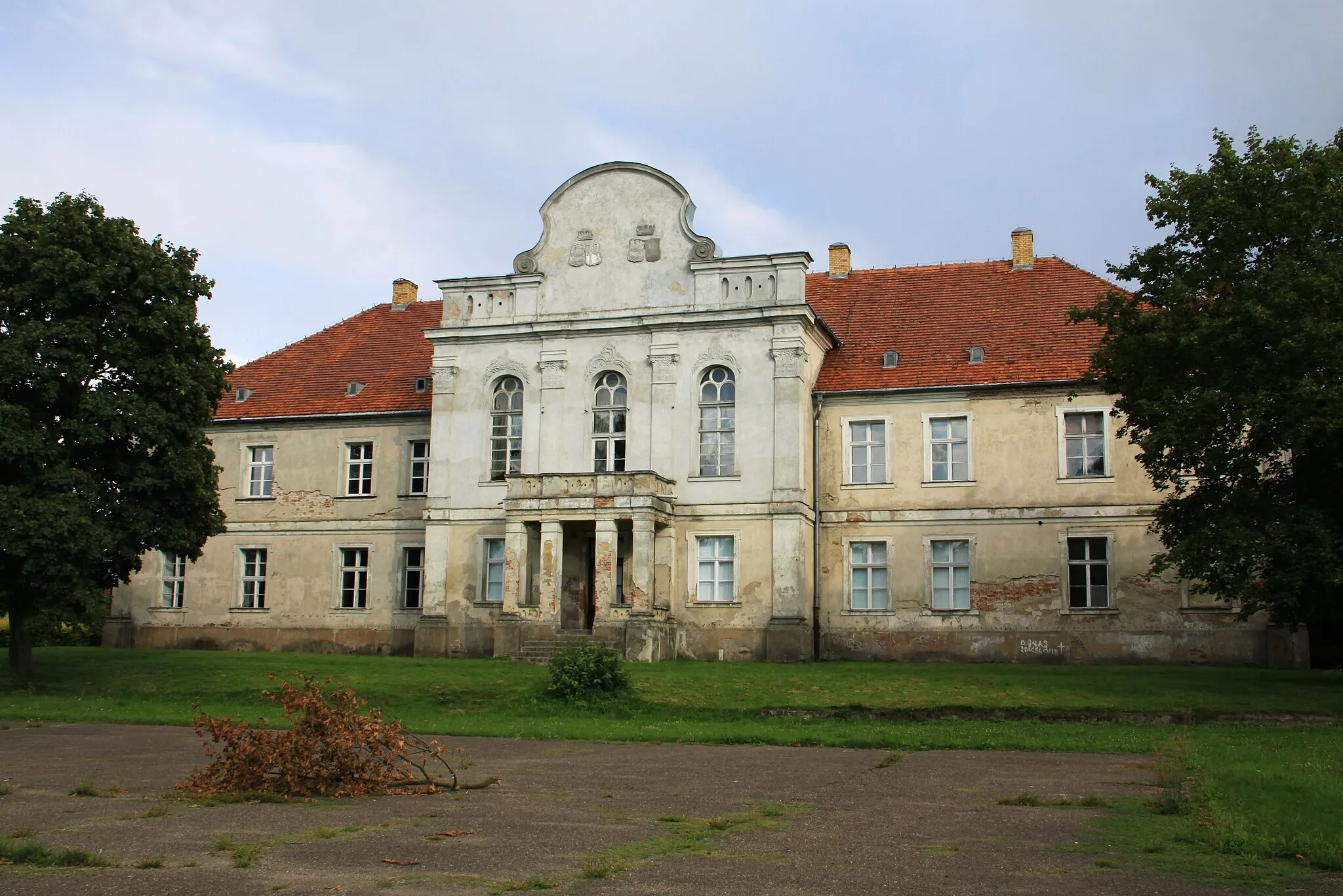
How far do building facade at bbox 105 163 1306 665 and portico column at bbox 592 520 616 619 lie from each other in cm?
8

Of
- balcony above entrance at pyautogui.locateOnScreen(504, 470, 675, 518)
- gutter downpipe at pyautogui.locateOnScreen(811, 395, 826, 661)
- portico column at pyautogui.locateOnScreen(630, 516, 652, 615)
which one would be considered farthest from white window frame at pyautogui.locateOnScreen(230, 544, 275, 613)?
gutter downpipe at pyautogui.locateOnScreen(811, 395, 826, 661)

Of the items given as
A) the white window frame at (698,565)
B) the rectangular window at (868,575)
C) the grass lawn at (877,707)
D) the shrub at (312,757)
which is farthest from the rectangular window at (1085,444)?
the shrub at (312,757)

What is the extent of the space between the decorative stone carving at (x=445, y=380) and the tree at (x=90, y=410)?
8.83m

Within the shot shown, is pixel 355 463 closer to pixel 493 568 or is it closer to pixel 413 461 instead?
pixel 413 461

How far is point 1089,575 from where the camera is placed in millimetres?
33562

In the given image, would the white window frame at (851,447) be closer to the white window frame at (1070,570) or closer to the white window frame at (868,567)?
the white window frame at (868,567)

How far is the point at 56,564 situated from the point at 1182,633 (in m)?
25.8

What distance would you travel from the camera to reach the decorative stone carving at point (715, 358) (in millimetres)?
34844

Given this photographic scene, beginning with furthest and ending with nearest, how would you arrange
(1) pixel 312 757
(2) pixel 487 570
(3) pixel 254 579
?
1. (3) pixel 254 579
2. (2) pixel 487 570
3. (1) pixel 312 757

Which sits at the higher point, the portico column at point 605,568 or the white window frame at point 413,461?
the white window frame at point 413,461

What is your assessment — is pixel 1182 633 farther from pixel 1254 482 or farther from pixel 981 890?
pixel 981 890

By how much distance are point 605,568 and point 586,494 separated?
1.98 metres

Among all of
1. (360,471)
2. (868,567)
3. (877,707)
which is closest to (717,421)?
(868,567)

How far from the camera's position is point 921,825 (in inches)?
438
